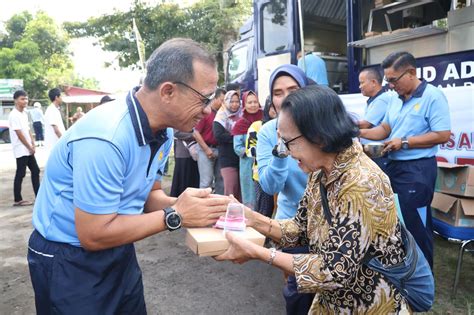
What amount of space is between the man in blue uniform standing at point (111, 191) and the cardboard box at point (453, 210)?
243cm

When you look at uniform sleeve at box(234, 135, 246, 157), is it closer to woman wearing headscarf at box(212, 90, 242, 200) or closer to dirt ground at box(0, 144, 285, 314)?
woman wearing headscarf at box(212, 90, 242, 200)

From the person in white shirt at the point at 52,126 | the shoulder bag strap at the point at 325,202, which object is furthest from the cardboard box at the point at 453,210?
the person in white shirt at the point at 52,126

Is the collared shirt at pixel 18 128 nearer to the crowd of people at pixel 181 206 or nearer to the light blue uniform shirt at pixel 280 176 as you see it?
the light blue uniform shirt at pixel 280 176

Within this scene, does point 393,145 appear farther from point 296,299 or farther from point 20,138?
point 20,138

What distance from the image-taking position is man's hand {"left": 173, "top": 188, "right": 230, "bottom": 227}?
5.19 ft

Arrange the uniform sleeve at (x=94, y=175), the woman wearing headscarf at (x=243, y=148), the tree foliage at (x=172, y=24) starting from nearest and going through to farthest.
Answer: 1. the uniform sleeve at (x=94, y=175)
2. the woman wearing headscarf at (x=243, y=148)
3. the tree foliage at (x=172, y=24)

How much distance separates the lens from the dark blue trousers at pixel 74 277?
154 cm

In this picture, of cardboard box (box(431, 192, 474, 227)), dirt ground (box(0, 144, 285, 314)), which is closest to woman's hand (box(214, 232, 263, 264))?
dirt ground (box(0, 144, 285, 314))

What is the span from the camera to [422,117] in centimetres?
328

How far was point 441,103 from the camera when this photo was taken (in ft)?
10.5

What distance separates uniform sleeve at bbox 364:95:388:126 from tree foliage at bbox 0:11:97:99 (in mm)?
34062

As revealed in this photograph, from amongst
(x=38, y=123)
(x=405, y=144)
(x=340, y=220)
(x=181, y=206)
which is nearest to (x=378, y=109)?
(x=405, y=144)

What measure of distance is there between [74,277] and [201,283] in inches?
88.2

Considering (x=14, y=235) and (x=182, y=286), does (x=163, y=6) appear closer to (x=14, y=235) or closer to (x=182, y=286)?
(x=14, y=235)
